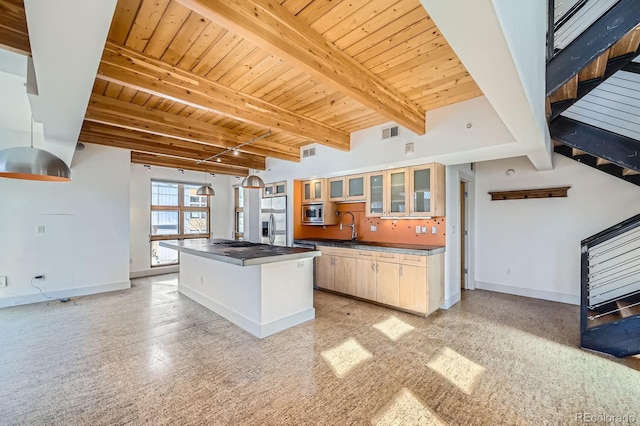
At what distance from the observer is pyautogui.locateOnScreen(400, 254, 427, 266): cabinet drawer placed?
387cm

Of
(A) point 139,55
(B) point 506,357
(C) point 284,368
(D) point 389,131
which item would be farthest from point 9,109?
(B) point 506,357

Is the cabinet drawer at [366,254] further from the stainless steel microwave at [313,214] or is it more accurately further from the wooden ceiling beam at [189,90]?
the wooden ceiling beam at [189,90]

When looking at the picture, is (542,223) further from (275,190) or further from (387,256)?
(275,190)

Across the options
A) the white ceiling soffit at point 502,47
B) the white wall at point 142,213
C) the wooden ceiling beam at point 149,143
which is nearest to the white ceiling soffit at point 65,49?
the white ceiling soffit at point 502,47

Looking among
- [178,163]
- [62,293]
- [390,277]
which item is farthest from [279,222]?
[62,293]

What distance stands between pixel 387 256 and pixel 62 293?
18.8ft

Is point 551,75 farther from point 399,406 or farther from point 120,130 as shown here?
point 120,130

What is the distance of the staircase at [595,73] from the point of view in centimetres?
210

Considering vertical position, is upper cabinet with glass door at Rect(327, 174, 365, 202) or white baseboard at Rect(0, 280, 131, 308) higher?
upper cabinet with glass door at Rect(327, 174, 365, 202)

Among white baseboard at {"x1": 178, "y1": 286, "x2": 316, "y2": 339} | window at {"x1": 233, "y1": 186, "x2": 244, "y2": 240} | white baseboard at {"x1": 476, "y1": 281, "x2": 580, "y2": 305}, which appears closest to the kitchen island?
white baseboard at {"x1": 178, "y1": 286, "x2": 316, "y2": 339}

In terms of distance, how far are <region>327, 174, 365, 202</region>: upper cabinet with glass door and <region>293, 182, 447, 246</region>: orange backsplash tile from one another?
1.23ft

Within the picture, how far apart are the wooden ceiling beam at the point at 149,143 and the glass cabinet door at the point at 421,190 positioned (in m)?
3.51

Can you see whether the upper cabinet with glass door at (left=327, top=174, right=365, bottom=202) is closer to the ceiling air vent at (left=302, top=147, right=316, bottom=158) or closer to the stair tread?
the ceiling air vent at (left=302, top=147, right=316, bottom=158)

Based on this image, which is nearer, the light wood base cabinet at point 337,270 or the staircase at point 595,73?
the staircase at point 595,73
